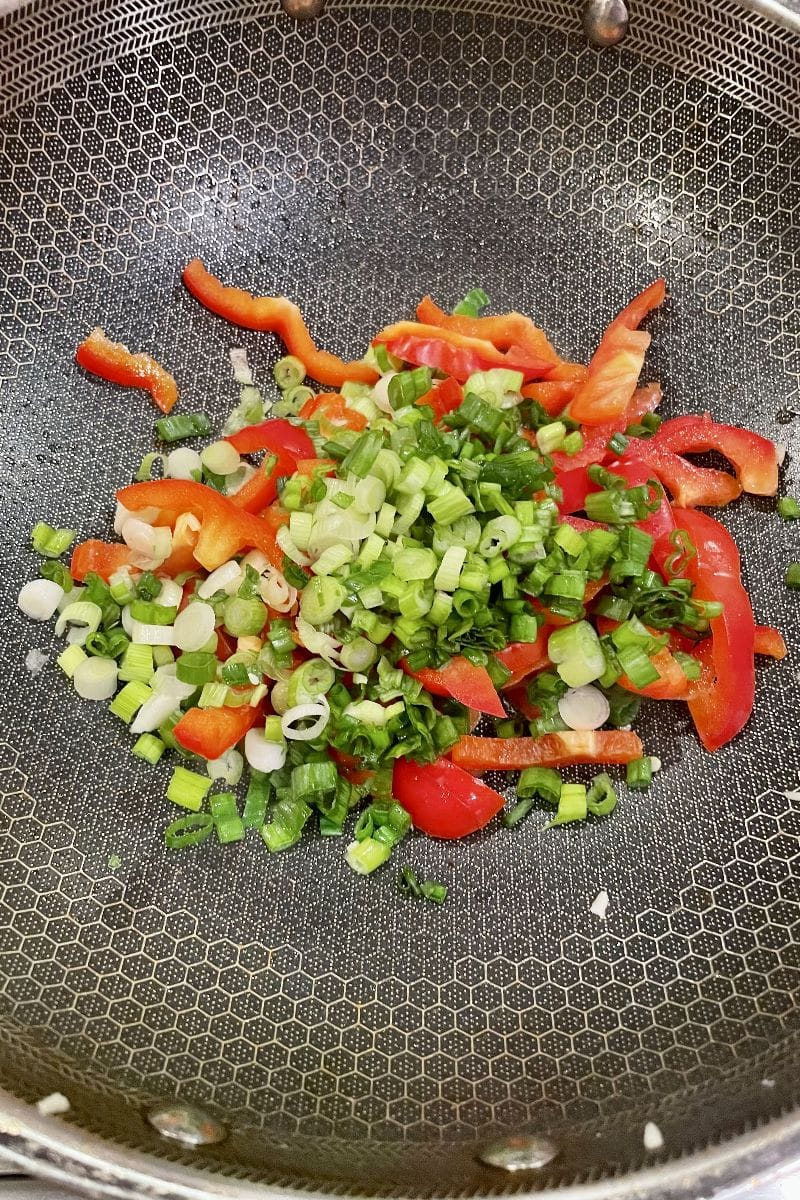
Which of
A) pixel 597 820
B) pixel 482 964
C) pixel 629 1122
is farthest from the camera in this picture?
pixel 597 820

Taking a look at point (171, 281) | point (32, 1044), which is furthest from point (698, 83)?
point (32, 1044)

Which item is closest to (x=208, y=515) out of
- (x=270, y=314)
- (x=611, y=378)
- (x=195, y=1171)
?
(x=270, y=314)

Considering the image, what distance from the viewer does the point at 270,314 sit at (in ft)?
7.40

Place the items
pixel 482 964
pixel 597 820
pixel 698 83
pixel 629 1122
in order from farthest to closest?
pixel 698 83 < pixel 597 820 < pixel 482 964 < pixel 629 1122

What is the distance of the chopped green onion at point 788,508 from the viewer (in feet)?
7.00

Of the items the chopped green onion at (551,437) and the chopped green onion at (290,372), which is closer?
the chopped green onion at (551,437)

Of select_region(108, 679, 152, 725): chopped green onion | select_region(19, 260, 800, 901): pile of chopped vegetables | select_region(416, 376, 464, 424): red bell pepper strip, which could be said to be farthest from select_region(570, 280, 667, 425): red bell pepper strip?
select_region(108, 679, 152, 725): chopped green onion

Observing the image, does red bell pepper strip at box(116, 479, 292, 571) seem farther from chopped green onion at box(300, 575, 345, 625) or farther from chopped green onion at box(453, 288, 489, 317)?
chopped green onion at box(453, 288, 489, 317)

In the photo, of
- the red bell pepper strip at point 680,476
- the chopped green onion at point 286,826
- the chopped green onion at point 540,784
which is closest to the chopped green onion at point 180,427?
the chopped green onion at point 286,826

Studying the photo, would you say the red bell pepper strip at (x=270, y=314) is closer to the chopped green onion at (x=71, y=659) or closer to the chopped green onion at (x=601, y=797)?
the chopped green onion at (x=71, y=659)

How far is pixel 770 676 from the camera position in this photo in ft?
6.72

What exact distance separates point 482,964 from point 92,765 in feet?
3.13

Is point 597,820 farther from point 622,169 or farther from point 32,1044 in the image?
point 622,169

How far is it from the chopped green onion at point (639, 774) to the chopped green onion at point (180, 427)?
4.37ft
